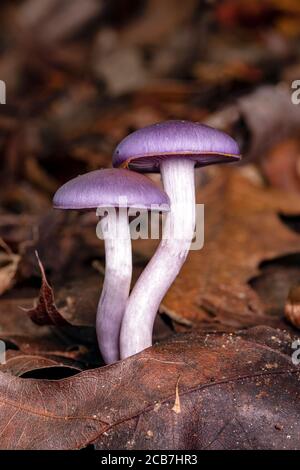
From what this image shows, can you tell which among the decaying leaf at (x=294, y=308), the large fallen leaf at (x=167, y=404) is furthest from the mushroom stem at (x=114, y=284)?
the decaying leaf at (x=294, y=308)

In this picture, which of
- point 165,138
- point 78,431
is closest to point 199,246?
point 165,138

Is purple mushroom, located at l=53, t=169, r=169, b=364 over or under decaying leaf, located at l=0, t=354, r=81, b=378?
over

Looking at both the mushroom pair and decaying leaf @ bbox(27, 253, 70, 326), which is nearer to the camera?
the mushroom pair

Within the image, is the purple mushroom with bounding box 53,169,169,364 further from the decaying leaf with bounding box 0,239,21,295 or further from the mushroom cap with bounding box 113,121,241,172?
the decaying leaf with bounding box 0,239,21,295

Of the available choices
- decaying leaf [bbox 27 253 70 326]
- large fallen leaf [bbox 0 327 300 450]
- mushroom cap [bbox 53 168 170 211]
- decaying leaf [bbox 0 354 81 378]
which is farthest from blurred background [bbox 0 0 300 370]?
large fallen leaf [bbox 0 327 300 450]

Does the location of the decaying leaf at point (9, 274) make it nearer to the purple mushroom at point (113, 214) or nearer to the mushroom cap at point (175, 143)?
the purple mushroom at point (113, 214)

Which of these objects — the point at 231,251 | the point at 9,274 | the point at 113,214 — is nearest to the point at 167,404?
the point at 113,214

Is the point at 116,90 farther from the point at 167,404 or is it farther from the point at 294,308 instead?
the point at 167,404
